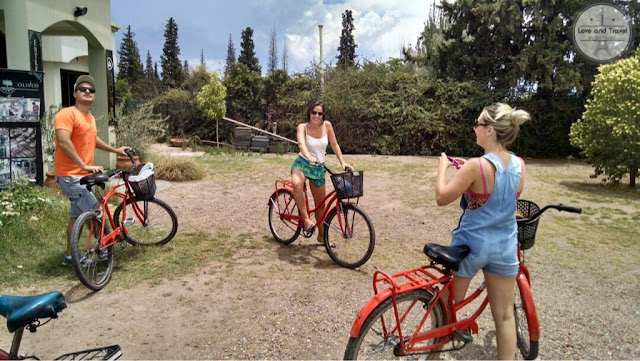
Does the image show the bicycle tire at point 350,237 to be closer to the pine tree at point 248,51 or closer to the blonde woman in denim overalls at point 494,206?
the blonde woman in denim overalls at point 494,206

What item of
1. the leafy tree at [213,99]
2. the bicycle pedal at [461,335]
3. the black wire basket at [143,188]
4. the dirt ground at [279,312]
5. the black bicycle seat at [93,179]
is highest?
the leafy tree at [213,99]

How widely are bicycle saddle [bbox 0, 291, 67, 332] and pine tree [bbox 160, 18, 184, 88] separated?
125 feet

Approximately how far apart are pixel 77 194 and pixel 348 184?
271cm

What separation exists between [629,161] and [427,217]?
541 cm

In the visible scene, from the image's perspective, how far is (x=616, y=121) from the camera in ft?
30.0

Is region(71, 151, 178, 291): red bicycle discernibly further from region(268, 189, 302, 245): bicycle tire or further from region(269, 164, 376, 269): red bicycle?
region(269, 164, 376, 269): red bicycle

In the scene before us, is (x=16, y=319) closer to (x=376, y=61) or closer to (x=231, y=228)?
(x=231, y=228)

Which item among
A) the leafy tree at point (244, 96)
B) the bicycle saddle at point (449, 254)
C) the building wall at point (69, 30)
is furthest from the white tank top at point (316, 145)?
the leafy tree at point (244, 96)

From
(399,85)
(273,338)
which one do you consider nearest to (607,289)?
(273,338)

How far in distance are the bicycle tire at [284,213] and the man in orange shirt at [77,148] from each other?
209 centimetres

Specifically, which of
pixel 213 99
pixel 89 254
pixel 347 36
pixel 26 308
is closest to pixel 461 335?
pixel 26 308

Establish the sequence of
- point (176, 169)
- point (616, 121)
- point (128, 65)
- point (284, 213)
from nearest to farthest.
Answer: point (284, 213), point (616, 121), point (176, 169), point (128, 65)

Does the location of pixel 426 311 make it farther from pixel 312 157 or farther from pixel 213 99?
pixel 213 99

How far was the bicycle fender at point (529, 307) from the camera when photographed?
276 centimetres
